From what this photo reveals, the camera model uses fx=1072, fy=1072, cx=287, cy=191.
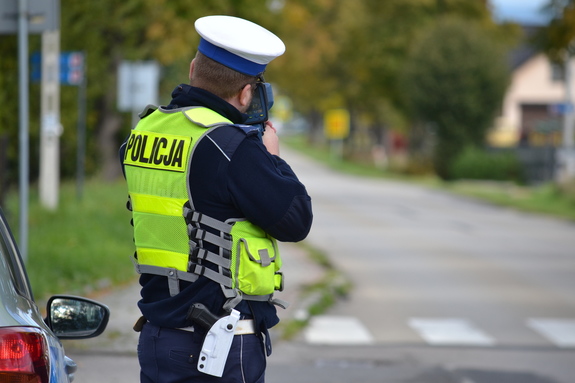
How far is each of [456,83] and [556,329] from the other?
34869 millimetres

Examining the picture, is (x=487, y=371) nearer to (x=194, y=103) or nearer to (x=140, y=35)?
(x=194, y=103)

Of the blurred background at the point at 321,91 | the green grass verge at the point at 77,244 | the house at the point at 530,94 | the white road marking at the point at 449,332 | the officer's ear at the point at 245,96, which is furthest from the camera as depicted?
the house at the point at 530,94

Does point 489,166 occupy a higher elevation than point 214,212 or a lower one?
lower

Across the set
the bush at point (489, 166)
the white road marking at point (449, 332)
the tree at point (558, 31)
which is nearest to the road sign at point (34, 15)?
the white road marking at point (449, 332)

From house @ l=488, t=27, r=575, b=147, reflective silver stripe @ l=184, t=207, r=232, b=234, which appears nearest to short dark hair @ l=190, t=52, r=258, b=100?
reflective silver stripe @ l=184, t=207, r=232, b=234

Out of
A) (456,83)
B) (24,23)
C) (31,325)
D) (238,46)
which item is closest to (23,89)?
(24,23)

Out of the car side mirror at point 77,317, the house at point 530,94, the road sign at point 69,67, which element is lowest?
the house at point 530,94

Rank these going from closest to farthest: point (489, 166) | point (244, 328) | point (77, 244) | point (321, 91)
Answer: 1. point (244, 328)
2. point (77, 244)
3. point (489, 166)
4. point (321, 91)

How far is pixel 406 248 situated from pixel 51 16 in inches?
374

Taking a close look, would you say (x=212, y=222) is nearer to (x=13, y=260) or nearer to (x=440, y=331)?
(x=13, y=260)

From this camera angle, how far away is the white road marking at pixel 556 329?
9.27 m

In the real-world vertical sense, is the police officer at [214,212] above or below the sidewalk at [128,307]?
above

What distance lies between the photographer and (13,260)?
3121 millimetres

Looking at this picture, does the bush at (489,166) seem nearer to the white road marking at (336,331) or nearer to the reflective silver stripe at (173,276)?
the white road marking at (336,331)
